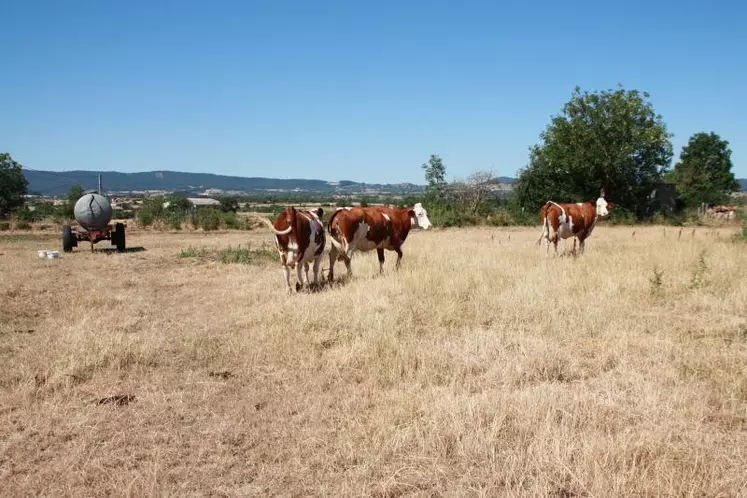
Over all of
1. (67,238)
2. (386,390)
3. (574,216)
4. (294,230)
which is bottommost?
(386,390)

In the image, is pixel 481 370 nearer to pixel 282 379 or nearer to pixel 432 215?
pixel 282 379

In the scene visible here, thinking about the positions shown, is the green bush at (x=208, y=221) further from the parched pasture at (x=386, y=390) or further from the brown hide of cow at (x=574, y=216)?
the parched pasture at (x=386, y=390)

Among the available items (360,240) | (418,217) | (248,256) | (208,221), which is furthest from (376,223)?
(208,221)

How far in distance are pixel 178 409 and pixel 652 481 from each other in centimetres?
362

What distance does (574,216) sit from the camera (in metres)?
15.0

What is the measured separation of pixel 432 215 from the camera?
101 feet

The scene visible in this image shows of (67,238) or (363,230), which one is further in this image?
(67,238)

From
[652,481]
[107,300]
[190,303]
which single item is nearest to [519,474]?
[652,481]

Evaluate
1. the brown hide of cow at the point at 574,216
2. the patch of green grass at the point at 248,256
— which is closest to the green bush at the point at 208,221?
the patch of green grass at the point at 248,256

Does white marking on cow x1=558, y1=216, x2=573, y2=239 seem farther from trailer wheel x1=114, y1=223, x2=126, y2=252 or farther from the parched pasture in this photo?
trailer wheel x1=114, y1=223, x2=126, y2=252

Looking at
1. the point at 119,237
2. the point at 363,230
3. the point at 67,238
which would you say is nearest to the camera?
the point at 363,230

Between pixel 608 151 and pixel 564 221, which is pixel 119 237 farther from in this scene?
pixel 608 151

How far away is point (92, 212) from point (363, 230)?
10924 millimetres

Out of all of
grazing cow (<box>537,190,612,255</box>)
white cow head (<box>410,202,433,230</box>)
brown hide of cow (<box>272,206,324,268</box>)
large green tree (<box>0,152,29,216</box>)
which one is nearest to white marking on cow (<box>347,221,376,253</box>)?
brown hide of cow (<box>272,206,324,268</box>)
